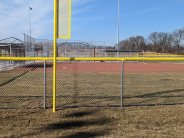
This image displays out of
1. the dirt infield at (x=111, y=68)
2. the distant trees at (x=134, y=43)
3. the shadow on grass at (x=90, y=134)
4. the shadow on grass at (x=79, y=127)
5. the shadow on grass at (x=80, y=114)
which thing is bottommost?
the shadow on grass at (x=90, y=134)

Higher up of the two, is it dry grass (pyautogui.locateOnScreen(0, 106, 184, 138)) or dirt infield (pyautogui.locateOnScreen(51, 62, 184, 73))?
dirt infield (pyautogui.locateOnScreen(51, 62, 184, 73))

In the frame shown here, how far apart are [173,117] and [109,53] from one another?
5896cm

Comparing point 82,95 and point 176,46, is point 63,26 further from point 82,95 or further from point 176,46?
point 176,46

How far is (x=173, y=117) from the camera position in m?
9.74

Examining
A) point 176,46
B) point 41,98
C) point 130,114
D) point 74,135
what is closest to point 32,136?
point 74,135

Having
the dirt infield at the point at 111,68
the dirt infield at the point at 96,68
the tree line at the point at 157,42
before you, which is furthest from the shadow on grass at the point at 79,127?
the tree line at the point at 157,42

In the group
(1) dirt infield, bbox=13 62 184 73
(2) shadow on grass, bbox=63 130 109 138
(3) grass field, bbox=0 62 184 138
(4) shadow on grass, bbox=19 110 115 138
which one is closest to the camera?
(2) shadow on grass, bbox=63 130 109 138

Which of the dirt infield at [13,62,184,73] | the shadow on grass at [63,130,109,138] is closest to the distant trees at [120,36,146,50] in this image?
the dirt infield at [13,62,184,73]

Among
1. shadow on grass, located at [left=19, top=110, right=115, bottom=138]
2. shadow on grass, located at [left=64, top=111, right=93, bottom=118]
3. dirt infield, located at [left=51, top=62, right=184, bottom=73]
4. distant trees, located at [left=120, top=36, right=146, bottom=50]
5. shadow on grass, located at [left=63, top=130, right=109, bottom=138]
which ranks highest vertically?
distant trees, located at [left=120, top=36, right=146, bottom=50]

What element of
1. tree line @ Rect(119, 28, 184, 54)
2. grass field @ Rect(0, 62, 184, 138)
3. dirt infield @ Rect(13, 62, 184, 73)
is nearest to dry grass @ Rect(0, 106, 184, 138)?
grass field @ Rect(0, 62, 184, 138)

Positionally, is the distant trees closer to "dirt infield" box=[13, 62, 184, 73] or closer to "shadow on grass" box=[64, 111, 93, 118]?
"dirt infield" box=[13, 62, 184, 73]

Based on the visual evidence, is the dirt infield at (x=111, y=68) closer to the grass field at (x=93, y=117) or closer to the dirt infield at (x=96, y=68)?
the dirt infield at (x=96, y=68)

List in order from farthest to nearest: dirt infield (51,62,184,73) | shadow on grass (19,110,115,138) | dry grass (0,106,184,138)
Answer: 1. dirt infield (51,62,184,73)
2. dry grass (0,106,184,138)
3. shadow on grass (19,110,115,138)

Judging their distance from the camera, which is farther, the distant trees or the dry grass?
the distant trees
